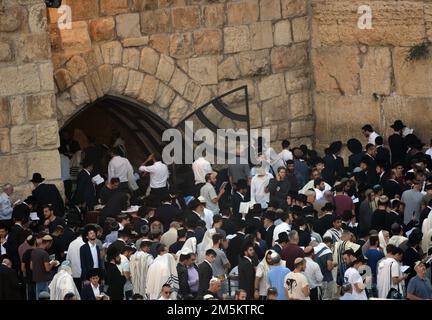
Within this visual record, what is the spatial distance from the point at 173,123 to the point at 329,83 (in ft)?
8.19

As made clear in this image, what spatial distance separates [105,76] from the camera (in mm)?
24641

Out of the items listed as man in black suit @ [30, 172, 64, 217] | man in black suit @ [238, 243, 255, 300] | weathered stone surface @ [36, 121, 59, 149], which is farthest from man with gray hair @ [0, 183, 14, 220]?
man in black suit @ [238, 243, 255, 300]

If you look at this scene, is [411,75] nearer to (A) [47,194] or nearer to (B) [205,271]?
(A) [47,194]

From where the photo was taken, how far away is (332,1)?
2588 centimetres

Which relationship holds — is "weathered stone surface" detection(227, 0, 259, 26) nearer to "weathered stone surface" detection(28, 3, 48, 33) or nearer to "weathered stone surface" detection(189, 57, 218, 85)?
"weathered stone surface" detection(189, 57, 218, 85)

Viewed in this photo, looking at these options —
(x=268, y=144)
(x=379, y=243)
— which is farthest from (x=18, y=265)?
(x=268, y=144)

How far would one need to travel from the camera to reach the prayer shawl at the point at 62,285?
1856cm

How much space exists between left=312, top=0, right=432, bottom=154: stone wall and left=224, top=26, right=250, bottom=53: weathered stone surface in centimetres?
112

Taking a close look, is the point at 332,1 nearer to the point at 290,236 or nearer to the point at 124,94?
the point at 124,94

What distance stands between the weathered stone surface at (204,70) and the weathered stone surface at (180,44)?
0.58ft

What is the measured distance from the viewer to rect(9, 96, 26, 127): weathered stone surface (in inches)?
893

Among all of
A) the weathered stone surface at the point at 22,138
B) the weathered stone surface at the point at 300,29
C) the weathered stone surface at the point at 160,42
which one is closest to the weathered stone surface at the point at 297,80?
the weathered stone surface at the point at 300,29

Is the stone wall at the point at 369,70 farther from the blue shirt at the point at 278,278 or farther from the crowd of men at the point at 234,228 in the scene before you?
the blue shirt at the point at 278,278

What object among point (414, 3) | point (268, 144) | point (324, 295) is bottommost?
point (324, 295)
